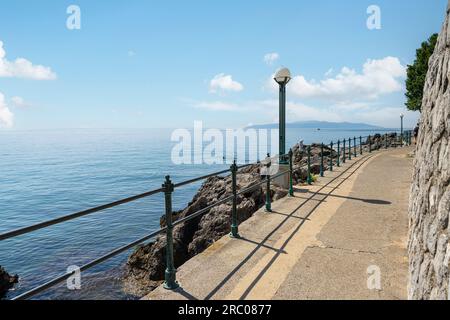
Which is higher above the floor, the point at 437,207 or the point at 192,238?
the point at 437,207

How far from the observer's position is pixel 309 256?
5336mm

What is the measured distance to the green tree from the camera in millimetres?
26109

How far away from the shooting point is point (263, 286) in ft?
14.3

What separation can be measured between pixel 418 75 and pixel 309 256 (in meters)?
28.0

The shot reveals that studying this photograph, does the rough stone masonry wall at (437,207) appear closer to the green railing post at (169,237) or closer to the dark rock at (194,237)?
the green railing post at (169,237)

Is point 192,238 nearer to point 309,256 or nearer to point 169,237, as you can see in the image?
point 309,256

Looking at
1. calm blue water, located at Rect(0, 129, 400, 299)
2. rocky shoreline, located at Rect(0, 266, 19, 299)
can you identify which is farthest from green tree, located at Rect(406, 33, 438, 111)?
rocky shoreline, located at Rect(0, 266, 19, 299)

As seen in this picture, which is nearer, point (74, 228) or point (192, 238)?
point (192, 238)

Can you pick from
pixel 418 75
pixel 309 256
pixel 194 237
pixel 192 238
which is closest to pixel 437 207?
pixel 309 256

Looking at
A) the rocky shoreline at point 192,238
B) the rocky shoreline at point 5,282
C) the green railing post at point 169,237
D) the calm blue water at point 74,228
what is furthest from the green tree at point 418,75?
the rocky shoreline at point 5,282
